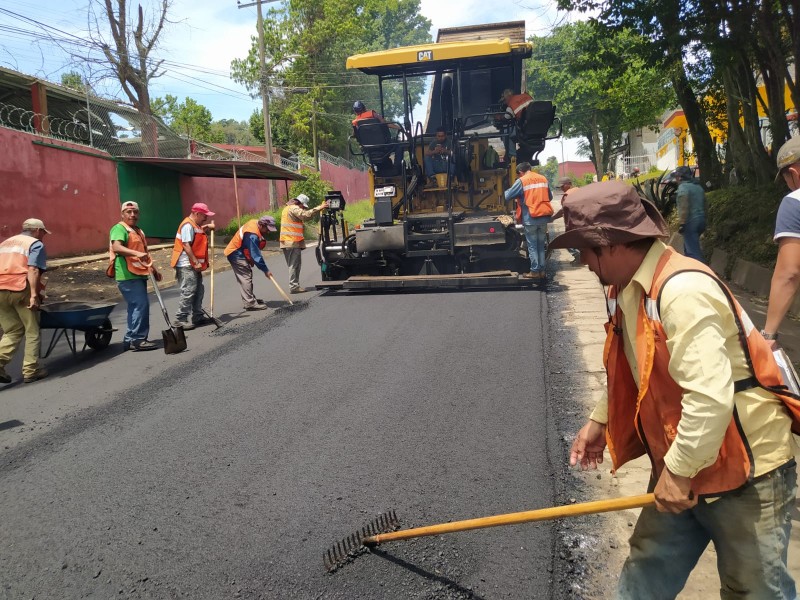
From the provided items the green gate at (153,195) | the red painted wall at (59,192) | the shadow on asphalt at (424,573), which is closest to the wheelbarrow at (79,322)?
the shadow on asphalt at (424,573)

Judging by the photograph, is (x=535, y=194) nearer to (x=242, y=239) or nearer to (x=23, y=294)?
(x=242, y=239)

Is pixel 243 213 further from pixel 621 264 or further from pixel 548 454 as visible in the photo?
pixel 621 264

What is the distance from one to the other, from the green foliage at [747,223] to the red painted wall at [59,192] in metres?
12.8

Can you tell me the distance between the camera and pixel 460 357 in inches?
239

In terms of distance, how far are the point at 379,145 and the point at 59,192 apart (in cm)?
911

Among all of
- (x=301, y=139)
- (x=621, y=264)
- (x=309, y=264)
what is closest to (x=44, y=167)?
(x=309, y=264)

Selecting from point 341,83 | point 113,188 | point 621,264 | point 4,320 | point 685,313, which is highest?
point 341,83

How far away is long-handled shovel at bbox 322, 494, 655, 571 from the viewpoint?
1.87 meters

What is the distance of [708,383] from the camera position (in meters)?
1.65

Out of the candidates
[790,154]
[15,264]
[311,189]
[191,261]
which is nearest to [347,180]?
[311,189]

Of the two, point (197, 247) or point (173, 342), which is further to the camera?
point (197, 247)

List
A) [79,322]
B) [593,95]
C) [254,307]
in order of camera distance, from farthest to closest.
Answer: [593,95]
[254,307]
[79,322]

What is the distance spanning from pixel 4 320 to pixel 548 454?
17.2 feet

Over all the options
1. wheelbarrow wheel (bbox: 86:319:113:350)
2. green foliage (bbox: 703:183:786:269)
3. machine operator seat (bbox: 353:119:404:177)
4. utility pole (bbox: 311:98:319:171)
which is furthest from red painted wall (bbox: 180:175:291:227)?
green foliage (bbox: 703:183:786:269)
